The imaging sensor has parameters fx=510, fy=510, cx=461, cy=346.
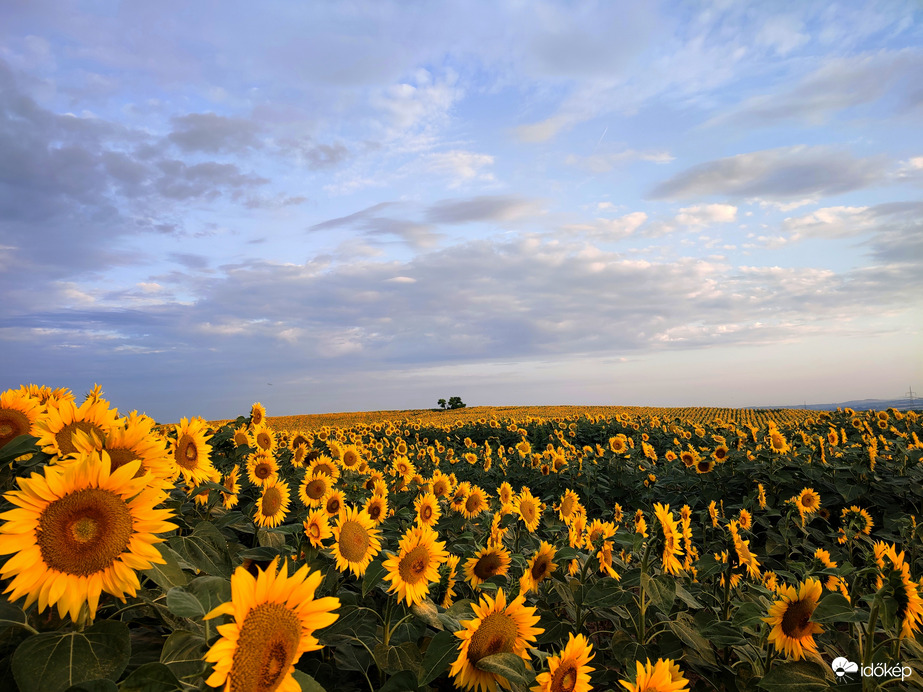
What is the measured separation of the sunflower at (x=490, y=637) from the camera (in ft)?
6.29

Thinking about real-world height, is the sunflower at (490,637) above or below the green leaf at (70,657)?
below

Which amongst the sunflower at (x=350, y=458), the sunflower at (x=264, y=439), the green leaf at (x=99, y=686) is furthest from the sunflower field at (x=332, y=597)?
the sunflower at (x=350, y=458)

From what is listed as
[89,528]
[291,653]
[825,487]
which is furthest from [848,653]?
[825,487]

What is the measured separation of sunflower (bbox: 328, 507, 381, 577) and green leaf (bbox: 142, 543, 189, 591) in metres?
1.34

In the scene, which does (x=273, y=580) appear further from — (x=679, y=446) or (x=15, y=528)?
(x=679, y=446)

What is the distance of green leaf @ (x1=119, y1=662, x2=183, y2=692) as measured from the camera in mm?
1234

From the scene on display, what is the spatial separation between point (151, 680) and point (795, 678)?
2.43 m

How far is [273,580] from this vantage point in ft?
4.66

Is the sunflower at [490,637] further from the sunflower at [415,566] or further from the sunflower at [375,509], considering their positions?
the sunflower at [375,509]

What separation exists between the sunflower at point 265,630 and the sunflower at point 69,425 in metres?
1.13

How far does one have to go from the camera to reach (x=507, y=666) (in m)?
1.80

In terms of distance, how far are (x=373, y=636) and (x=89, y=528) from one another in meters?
1.24

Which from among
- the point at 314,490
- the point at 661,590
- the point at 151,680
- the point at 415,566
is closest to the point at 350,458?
the point at 314,490

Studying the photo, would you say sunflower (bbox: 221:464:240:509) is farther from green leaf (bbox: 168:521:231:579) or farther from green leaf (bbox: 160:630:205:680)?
green leaf (bbox: 160:630:205:680)
